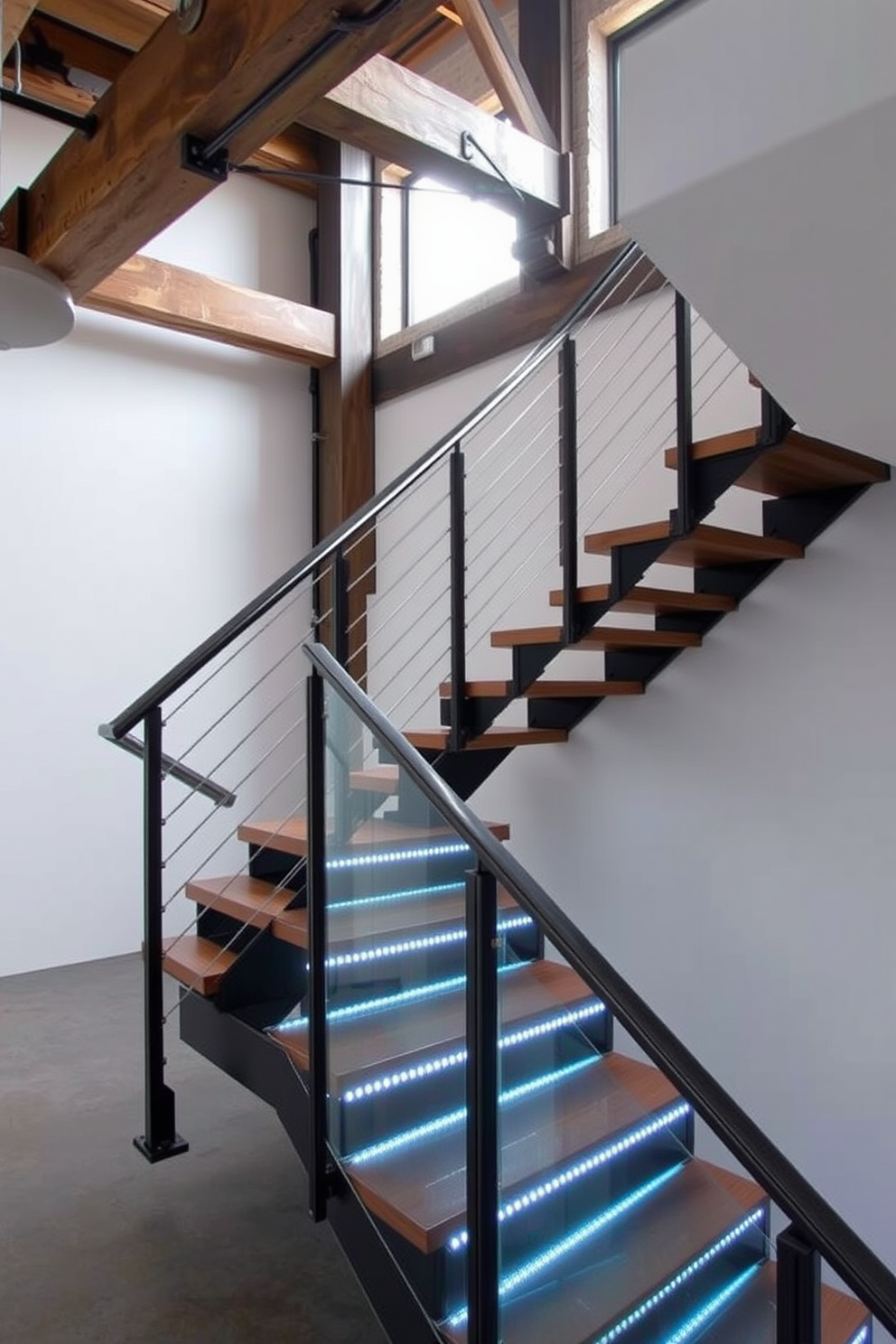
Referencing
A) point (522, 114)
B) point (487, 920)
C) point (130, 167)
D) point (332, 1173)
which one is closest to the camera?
point (487, 920)

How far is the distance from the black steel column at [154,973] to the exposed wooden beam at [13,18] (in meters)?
2.00

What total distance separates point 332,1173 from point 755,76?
2.33 m

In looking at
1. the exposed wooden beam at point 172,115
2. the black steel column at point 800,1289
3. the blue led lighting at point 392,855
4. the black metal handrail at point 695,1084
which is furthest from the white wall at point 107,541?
the black steel column at point 800,1289

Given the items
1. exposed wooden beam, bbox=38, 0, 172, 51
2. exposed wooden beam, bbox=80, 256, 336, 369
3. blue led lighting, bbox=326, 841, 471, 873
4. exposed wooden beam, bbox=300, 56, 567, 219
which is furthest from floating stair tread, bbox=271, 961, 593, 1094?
exposed wooden beam, bbox=38, 0, 172, 51

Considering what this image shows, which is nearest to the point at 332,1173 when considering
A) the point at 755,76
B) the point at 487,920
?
the point at 487,920

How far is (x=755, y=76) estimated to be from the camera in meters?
1.46

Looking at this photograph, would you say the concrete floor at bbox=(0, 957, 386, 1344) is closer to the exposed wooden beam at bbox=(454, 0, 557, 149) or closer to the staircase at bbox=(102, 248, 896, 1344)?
the staircase at bbox=(102, 248, 896, 1344)

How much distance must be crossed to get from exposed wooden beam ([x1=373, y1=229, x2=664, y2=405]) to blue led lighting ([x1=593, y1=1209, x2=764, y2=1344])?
325 centimetres

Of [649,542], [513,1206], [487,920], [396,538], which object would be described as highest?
[396,538]

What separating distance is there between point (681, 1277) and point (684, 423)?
6.85 ft

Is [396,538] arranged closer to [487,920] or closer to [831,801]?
[831,801]

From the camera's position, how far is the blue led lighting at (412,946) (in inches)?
68.8

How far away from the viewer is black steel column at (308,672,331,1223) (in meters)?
2.15

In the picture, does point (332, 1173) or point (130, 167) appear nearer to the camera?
point (332, 1173)
